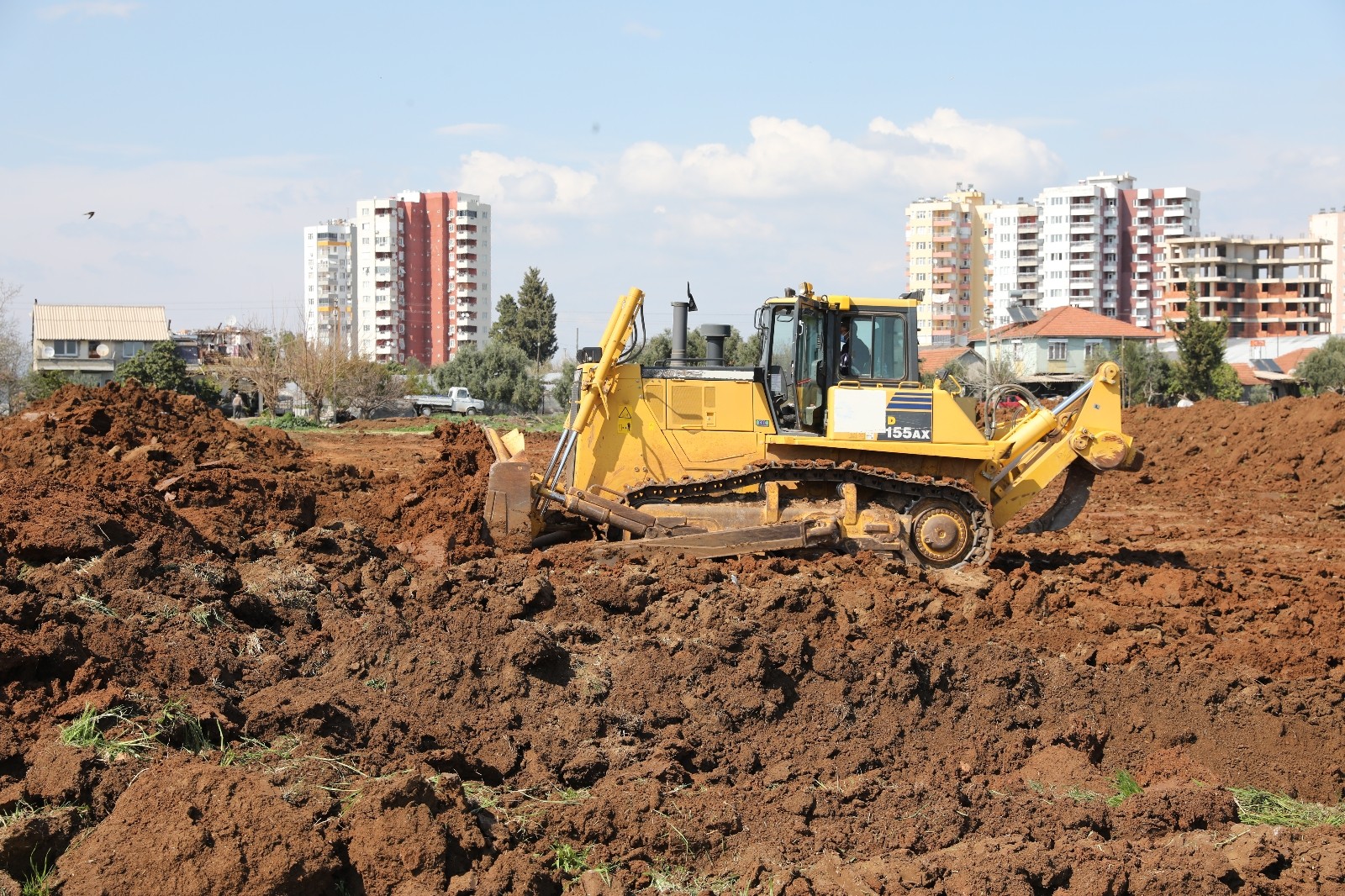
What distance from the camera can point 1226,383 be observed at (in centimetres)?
6475

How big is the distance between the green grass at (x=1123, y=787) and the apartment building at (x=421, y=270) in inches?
4761

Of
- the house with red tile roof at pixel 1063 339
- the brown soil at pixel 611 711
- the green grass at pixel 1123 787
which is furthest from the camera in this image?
the house with red tile roof at pixel 1063 339

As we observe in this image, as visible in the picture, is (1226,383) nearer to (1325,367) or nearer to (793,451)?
(1325,367)

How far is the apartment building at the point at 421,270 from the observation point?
124875mm

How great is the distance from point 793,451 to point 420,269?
11931cm

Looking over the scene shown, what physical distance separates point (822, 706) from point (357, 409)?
4298cm

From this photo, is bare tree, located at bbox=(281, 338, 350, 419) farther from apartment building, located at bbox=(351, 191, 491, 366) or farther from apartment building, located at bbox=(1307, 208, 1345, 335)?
apartment building, located at bbox=(1307, 208, 1345, 335)

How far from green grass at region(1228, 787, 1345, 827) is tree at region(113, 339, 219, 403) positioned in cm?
4348

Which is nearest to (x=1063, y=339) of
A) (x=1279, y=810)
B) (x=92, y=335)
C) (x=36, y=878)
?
(x=92, y=335)

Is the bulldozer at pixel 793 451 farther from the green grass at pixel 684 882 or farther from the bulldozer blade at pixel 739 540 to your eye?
the green grass at pixel 684 882

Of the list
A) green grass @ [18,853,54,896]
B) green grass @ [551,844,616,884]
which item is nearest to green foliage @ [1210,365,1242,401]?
green grass @ [551,844,616,884]

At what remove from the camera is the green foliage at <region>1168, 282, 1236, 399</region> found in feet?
206

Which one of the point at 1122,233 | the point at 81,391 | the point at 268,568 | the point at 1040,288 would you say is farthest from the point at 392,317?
the point at 268,568

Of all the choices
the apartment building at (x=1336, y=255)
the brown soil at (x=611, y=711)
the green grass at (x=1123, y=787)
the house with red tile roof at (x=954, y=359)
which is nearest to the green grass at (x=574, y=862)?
the brown soil at (x=611, y=711)
